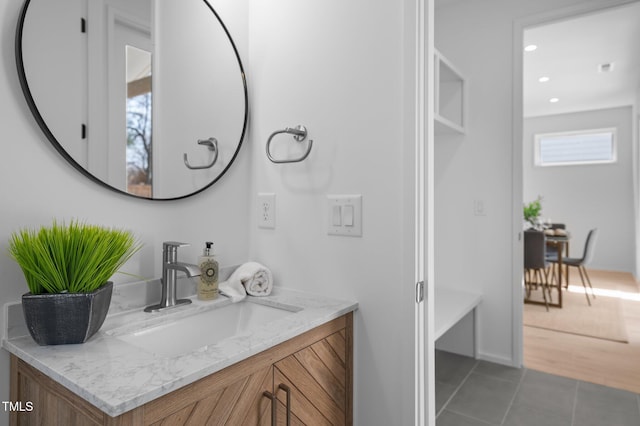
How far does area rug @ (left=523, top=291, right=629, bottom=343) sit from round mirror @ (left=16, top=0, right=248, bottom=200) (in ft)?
11.1

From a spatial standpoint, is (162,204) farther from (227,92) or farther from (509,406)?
(509,406)

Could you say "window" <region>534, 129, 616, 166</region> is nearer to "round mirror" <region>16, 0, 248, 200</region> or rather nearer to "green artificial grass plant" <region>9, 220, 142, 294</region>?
"round mirror" <region>16, 0, 248, 200</region>

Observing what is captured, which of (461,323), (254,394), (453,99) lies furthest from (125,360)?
(453,99)

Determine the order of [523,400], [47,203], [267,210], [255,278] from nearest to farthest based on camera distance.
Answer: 1. [47,203]
2. [255,278]
3. [267,210]
4. [523,400]

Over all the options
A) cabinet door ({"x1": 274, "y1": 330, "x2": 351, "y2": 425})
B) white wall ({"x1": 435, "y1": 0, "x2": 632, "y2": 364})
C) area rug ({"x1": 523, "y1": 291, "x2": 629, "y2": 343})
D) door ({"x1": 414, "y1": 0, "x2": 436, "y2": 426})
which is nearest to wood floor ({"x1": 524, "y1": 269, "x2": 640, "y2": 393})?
area rug ({"x1": 523, "y1": 291, "x2": 629, "y2": 343})

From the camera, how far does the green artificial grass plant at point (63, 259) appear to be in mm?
825

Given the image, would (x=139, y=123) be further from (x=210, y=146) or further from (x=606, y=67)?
(x=606, y=67)

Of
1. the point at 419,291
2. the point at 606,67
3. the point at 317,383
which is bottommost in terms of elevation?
the point at 317,383

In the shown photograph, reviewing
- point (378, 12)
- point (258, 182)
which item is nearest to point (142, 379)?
point (258, 182)

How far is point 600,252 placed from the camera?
6250 millimetres

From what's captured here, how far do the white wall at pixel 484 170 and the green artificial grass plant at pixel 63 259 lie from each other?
2408mm

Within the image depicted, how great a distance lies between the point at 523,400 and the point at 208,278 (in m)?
1.92

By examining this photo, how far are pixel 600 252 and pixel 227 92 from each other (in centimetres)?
710

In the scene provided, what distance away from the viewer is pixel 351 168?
122 cm
